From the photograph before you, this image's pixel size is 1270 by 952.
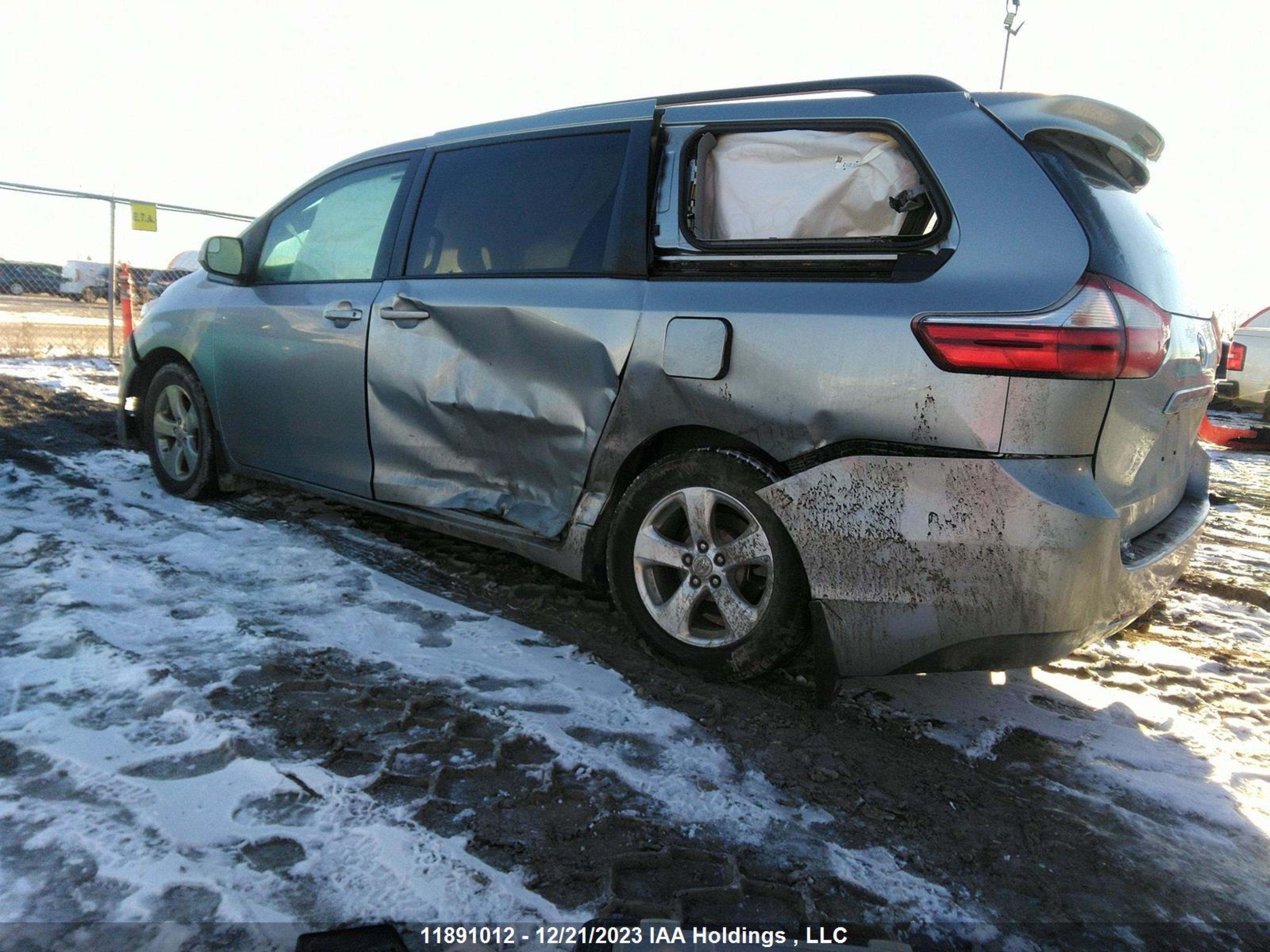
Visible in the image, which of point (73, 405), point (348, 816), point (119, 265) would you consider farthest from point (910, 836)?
point (119, 265)

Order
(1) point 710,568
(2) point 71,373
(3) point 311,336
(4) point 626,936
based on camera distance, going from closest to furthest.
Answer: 1. (4) point 626,936
2. (1) point 710,568
3. (3) point 311,336
4. (2) point 71,373

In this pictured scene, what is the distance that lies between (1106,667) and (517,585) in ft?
7.45

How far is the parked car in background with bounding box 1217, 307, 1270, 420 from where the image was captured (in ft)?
39.5

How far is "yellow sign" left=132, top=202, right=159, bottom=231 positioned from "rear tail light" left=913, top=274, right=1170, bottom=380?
1072cm

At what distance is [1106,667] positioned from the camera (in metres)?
3.40

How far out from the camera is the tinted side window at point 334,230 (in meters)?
4.09

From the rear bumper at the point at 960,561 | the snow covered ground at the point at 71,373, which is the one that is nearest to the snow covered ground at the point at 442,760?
the rear bumper at the point at 960,561

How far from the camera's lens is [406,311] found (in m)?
3.76

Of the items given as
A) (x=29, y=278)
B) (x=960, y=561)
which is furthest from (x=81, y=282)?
(x=960, y=561)

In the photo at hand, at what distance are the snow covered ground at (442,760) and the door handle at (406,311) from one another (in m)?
1.05

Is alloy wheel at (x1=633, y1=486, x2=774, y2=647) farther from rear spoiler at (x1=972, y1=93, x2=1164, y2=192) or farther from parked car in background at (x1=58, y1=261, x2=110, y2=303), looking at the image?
parked car in background at (x1=58, y1=261, x2=110, y2=303)

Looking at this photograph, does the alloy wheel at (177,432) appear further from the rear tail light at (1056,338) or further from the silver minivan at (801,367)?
the rear tail light at (1056,338)

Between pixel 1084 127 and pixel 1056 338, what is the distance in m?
0.79

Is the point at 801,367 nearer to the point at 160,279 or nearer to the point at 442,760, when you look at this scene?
the point at 442,760
